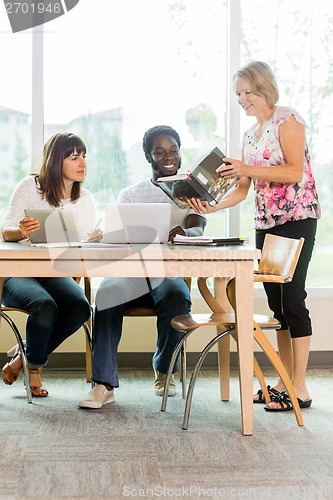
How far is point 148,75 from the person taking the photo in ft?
14.9

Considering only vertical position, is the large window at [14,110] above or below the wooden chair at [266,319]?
above

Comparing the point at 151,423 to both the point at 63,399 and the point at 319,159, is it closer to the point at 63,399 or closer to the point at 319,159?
the point at 63,399

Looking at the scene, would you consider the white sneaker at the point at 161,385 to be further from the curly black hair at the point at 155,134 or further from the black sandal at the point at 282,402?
the curly black hair at the point at 155,134

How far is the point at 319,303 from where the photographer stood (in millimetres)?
4516

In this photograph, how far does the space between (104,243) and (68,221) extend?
17cm

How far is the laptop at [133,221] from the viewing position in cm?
319

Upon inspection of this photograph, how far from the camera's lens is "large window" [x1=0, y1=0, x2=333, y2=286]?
448cm

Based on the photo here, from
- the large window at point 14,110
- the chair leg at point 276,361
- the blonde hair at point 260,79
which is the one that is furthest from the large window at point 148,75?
the chair leg at point 276,361

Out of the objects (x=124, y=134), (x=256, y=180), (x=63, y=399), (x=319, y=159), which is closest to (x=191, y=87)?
(x=124, y=134)

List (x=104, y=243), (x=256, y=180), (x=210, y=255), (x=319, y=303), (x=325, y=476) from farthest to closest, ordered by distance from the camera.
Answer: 1. (x=319, y=303)
2. (x=256, y=180)
3. (x=104, y=243)
4. (x=210, y=255)
5. (x=325, y=476)

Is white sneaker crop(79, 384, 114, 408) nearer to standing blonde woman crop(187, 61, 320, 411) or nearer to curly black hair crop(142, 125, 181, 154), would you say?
standing blonde woman crop(187, 61, 320, 411)

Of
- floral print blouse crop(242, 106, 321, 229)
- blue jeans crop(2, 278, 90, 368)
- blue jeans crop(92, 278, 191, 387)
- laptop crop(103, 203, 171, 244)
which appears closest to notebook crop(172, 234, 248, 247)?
laptop crop(103, 203, 171, 244)

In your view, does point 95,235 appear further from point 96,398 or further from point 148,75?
point 148,75

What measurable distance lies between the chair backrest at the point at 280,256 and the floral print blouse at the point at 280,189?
0.17 metres
